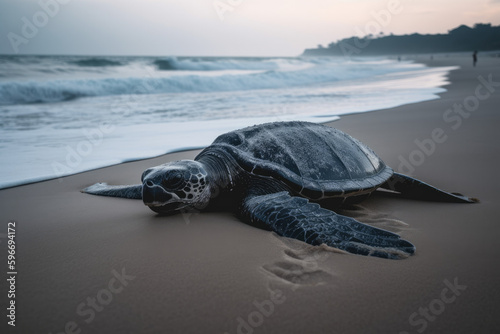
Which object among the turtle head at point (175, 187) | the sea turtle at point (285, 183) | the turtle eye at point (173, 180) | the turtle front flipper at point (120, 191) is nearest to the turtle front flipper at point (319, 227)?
the sea turtle at point (285, 183)

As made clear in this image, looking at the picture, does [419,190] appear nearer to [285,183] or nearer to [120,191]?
[285,183]

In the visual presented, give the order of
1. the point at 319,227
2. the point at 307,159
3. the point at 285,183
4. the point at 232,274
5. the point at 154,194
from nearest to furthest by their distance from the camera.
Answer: the point at 232,274, the point at 319,227, the point at 154,194, the point at 285,183, the point at 307,159

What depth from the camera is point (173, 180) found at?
8.40ft

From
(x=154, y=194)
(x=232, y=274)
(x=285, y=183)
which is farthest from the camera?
(x=285, y=183)

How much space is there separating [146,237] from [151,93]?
42.5 feet

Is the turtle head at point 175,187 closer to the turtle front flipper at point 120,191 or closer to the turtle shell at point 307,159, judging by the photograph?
the turtle shell at point 307,159

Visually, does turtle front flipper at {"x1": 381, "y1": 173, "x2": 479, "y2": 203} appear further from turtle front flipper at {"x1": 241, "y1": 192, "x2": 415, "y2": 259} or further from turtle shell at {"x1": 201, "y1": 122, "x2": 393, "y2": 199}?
turtle front flipper at {"x1": 241, "y1": 192, "x2": 415, "y2": 259}

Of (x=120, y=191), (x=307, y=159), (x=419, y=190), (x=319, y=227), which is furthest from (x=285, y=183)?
(x=120, y=191)

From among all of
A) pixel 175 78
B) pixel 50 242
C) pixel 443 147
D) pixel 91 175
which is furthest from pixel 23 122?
pixel 175 78

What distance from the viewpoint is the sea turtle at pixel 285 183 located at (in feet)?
7.37

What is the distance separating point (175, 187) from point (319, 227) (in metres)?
1.02

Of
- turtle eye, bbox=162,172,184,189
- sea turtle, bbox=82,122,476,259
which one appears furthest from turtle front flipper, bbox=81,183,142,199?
turtle eye, bbox=162,172,184,189

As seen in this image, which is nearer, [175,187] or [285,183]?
[175,187]

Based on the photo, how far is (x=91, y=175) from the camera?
3916 millimetres
